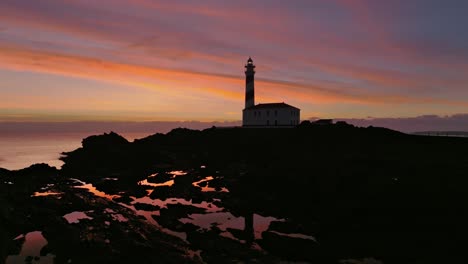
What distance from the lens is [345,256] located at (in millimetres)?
17969

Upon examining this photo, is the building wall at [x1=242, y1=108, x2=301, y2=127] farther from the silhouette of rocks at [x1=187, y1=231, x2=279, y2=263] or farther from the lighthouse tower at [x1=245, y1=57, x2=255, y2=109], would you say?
the silhouette of rocks at [x1=187, y1=231, x2=279, y2=263]

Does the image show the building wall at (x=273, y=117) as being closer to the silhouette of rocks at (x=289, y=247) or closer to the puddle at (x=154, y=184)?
the puddle at (x=154, y=184)

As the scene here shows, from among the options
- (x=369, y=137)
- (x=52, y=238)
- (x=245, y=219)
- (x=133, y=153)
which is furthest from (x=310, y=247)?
(x=133, y=153)

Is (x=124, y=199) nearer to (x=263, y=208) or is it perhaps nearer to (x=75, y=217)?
(x=75, y=217)

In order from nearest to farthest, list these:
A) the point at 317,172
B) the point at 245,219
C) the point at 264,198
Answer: the point at 245,219, the point at 264,198, the point at 317,172

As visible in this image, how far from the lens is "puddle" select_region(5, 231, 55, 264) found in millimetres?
18062

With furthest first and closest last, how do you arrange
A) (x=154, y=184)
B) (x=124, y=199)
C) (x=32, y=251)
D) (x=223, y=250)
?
(x=154, y=184) → (x=124, y=199) → (x=32, y=251) → (x=223, y=250)

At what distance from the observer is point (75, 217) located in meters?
25.1

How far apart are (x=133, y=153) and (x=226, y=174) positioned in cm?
2076

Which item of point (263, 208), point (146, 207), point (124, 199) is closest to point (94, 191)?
point (124, 199)

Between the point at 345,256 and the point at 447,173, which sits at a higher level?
the point at 447,173

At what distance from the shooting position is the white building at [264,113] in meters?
70.6

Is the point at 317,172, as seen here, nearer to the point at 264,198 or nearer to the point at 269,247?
the point at 264,198

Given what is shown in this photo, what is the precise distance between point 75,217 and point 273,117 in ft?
167
